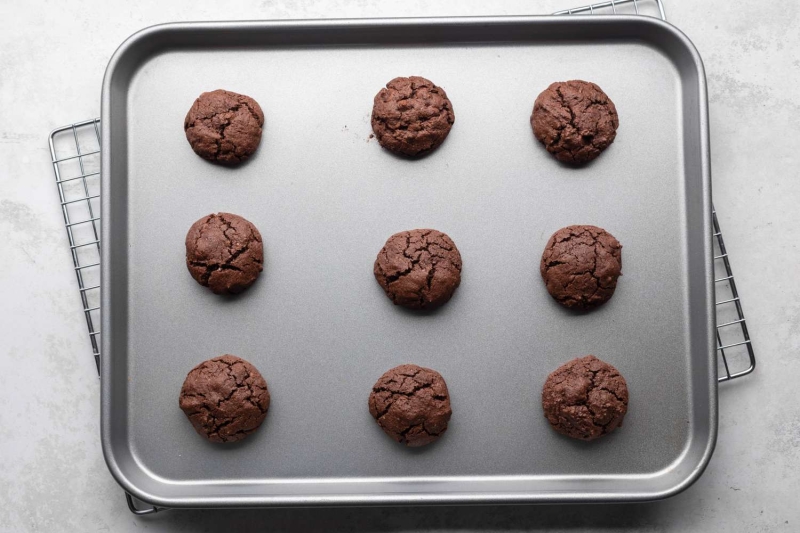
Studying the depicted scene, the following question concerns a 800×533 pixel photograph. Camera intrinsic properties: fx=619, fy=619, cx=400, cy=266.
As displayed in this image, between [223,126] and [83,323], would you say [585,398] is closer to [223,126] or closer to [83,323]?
[223,126]

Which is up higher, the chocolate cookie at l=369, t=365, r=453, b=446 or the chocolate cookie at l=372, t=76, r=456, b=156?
the chocolate cookie at l=372, t=76, r=456, b=156

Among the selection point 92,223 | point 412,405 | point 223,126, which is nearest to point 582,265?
point 412,405

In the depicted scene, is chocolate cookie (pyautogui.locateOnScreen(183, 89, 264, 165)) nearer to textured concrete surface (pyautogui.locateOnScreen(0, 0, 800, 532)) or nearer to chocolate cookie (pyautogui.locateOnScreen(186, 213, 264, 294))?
chocolate cookie (pyautogui.locateOnScreen(186, 213, 264, 294))

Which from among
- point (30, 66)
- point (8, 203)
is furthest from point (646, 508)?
point (30, 66)

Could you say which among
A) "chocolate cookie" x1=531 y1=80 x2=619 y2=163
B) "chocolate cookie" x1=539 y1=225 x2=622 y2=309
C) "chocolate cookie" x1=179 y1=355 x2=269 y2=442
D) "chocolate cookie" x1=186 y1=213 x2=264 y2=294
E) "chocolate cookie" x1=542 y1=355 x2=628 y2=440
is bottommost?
"chocolate cookie" x1=542 y1=355 x2=628 y2=440

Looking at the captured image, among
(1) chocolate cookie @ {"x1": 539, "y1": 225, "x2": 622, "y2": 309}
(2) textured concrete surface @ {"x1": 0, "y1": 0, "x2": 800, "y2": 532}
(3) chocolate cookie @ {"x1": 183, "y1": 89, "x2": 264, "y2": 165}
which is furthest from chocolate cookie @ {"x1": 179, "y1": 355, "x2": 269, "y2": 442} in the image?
(1) chocolate cookie @ {"x1": 539, "y1": 225, "x2": 622, "y2": 309}

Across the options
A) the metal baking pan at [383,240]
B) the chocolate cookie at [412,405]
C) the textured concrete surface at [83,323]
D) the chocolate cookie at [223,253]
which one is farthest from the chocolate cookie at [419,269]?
the textured concrete surface at [83,323]

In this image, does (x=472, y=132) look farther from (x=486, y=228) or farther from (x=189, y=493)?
(x=189, y=493)
